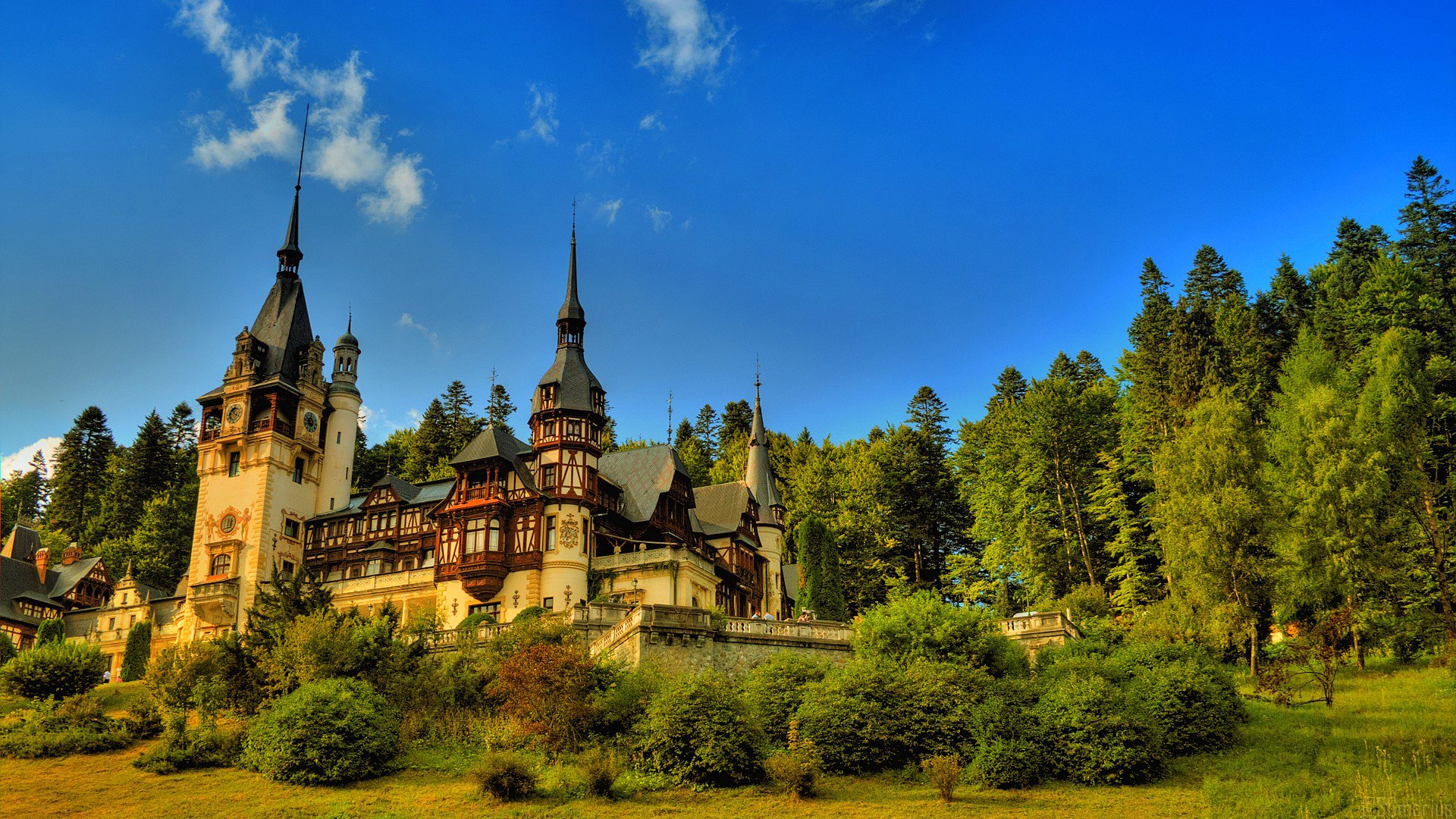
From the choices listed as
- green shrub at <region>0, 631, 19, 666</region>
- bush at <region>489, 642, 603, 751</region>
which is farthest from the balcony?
bush at <region>489, 642, 603, 751</region>

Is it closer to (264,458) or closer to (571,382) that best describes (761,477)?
(571,382)

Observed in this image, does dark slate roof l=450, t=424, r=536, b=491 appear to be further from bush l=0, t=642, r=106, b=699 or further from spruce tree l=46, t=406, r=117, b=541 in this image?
spruce tree l=46, t=406, r=117, b=541

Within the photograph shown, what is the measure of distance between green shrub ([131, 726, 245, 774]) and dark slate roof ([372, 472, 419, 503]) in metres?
26.2

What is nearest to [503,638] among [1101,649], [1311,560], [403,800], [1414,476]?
[403,800]

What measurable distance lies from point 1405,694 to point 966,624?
12.3 metres

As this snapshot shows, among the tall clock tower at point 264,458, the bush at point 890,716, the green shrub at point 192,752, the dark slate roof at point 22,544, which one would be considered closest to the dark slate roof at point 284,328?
the tall clock tower at point 264,458

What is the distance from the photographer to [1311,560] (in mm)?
34656

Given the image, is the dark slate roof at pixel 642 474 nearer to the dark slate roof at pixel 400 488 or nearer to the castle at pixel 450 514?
the castle at pixel 450 514

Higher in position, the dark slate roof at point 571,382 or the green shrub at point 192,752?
the dark slate roof at point 571,382

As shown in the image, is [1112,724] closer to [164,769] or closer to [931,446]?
[164,769]

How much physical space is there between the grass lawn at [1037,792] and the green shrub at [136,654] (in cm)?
2020

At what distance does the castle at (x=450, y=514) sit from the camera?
50719 millimetres

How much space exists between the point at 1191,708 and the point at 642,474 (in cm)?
3354

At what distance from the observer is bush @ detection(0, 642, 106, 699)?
3953 cm
